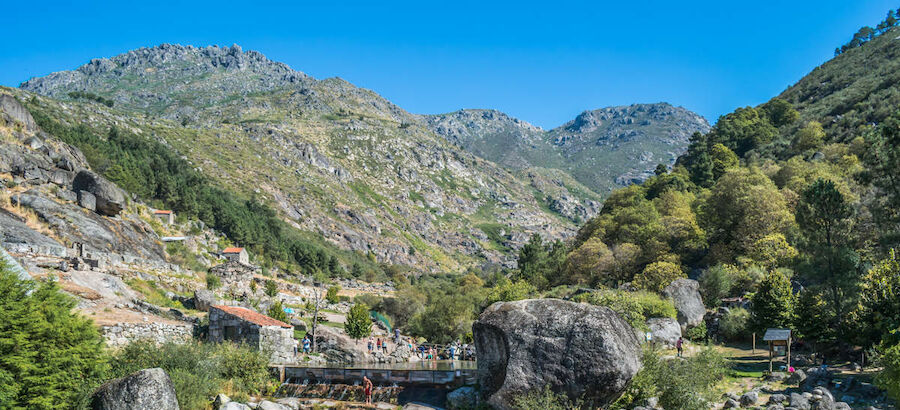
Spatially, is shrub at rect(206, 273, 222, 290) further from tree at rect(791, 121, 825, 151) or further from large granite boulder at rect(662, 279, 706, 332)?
tree at rect(791, 121, 825, 151)

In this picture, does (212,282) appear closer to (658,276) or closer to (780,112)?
(658,276)

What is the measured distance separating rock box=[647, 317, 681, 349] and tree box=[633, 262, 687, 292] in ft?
33.8

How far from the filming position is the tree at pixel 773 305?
23.1 meters

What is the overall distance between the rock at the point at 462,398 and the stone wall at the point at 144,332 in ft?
41.1

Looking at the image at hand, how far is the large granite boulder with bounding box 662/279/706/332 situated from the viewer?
3180 centimetres

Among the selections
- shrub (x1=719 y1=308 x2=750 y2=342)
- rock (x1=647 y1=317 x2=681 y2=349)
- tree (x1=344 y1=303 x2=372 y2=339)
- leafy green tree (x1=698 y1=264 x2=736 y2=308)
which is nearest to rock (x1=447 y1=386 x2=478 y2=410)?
rock (x1=647 y1=317 x2=681 y2=349)

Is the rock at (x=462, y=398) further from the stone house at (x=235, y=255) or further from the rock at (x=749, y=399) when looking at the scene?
the stone house at (x=235, y=255)

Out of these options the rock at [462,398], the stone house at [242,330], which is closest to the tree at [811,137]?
the rock at [462,398]

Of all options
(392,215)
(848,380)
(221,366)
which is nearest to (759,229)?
(848,380)

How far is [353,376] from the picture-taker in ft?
62.6

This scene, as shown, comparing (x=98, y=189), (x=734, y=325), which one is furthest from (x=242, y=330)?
(x=734, y=325)

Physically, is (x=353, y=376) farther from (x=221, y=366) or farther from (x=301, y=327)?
(x=301, y=327)

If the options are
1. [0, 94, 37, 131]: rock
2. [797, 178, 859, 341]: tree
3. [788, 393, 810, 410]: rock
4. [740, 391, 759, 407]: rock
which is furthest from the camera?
[0, 94, 37, 131]: rock

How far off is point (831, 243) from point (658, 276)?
16.2 m
